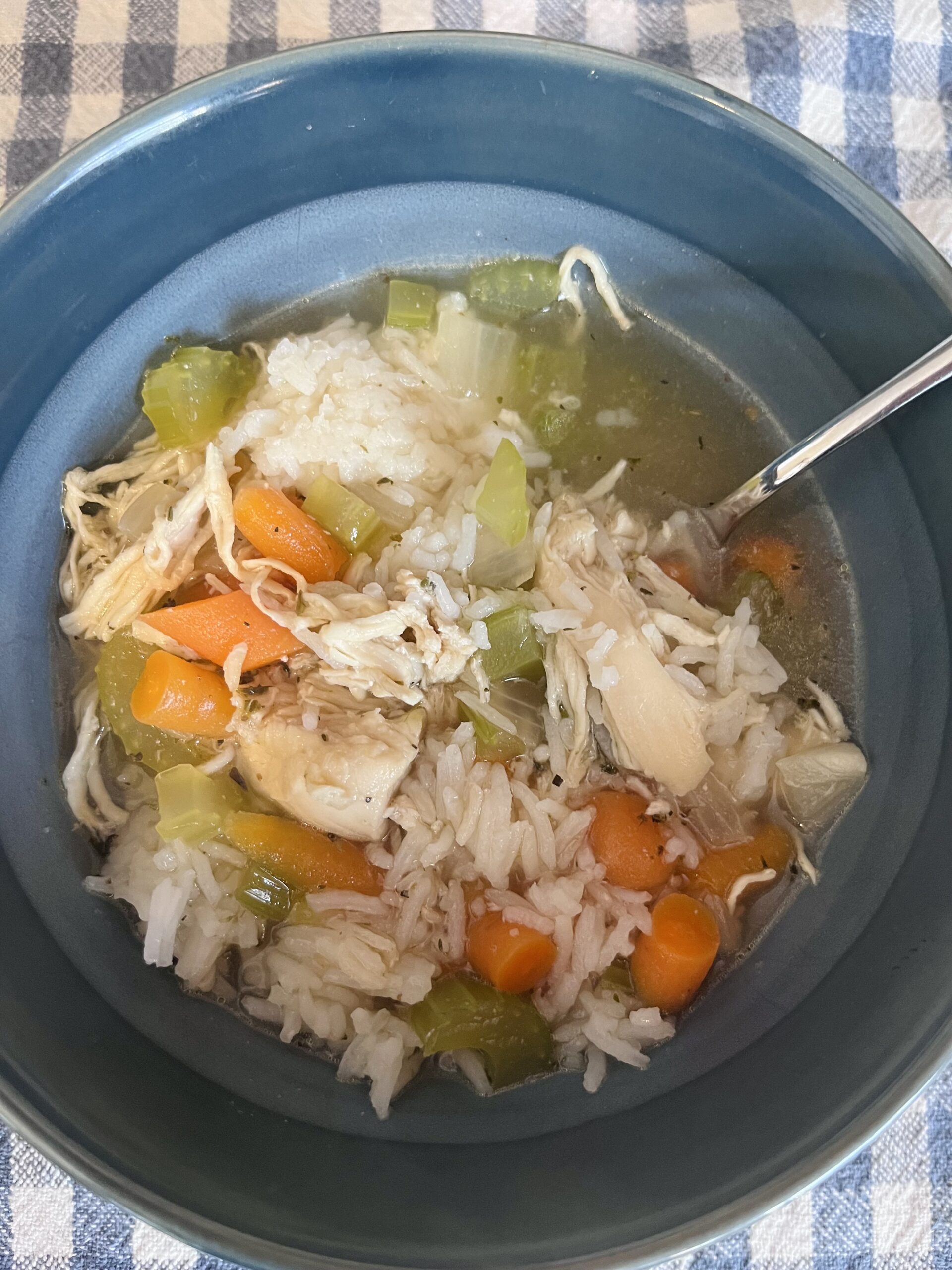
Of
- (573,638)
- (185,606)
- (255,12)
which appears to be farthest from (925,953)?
(255,12)

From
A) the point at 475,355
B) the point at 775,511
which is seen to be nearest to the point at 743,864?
the point at 775,511

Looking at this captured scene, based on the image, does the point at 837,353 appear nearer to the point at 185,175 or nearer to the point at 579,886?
the point at 579,886

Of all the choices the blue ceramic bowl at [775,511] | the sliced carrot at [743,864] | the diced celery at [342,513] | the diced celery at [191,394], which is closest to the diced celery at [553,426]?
the blue ceramic bowl at [775,511]

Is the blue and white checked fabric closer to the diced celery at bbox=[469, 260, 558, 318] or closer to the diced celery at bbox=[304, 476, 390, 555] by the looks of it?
the diced celery at bbox=[304, 476, 390, 555]

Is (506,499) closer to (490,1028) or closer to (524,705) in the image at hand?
(524,705)

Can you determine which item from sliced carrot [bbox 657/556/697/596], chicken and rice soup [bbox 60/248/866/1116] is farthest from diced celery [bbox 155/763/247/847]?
sliced carrot [bbox 657/556/697/596]

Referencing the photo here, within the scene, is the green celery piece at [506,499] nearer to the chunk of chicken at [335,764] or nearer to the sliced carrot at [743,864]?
the chunk of chicken at [335,764]
